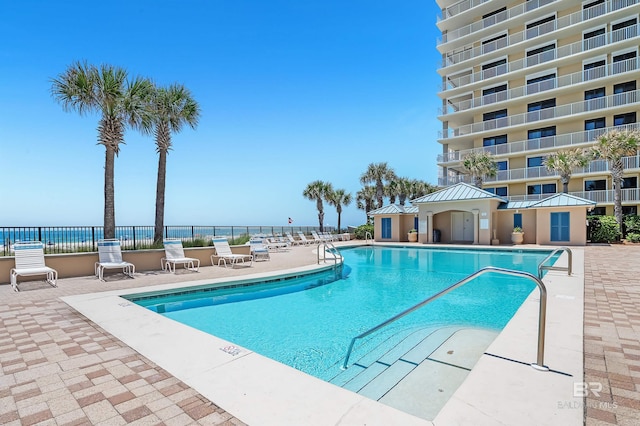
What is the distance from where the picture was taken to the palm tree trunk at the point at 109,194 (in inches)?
448

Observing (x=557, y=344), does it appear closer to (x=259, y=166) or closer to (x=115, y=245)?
(x=115, y=245)

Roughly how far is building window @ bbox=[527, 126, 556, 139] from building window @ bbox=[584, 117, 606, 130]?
2076mm

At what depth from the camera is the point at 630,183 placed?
23.4 metres

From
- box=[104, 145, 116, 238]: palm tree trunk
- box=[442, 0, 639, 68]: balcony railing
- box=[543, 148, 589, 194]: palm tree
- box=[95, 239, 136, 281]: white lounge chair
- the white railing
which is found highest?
box=[442, 0, 639, 68]: balcony railing

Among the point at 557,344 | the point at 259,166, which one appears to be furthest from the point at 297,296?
the point at 259,166

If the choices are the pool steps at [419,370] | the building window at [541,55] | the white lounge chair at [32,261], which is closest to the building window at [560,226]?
the building window at [541,55]

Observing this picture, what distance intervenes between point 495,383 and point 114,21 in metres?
15.1

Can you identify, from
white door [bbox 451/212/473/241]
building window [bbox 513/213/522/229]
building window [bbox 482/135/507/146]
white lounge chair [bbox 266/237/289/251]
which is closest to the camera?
white lounge chair [bbox 266/237/289/251]

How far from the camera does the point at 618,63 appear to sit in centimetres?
2367

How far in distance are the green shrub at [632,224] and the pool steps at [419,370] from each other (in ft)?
75.1

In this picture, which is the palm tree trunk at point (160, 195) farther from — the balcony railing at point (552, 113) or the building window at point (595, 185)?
the building window at point (595, 185)

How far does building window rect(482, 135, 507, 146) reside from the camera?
1134 inches

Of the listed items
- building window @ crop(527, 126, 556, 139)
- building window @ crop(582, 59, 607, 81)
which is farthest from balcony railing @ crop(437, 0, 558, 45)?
building window @ crop(527, 126, 556, 139)

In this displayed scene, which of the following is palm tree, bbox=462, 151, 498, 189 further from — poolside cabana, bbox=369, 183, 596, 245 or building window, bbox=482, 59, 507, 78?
building window, bbox=482, 59, 507, 78
